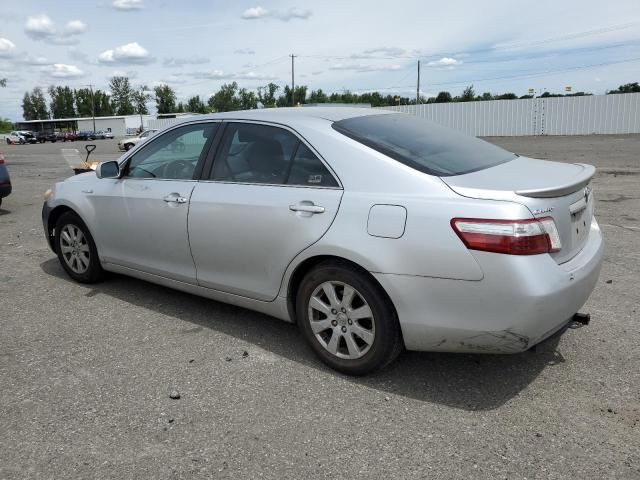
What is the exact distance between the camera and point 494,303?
283 centimetres

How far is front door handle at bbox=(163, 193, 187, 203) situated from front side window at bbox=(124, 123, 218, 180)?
0.53 ft

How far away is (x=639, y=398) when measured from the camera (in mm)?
3082

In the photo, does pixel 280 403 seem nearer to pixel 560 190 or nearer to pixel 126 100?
pixel 560 190

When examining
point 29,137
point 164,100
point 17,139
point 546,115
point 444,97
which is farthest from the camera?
point 164,100

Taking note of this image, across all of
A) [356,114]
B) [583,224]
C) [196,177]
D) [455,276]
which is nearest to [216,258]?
[196,177]

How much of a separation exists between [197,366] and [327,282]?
104 centimetres

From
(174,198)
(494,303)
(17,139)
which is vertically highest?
(17,139)

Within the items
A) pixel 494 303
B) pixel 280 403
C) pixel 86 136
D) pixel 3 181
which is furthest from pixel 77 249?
pixel 86 136

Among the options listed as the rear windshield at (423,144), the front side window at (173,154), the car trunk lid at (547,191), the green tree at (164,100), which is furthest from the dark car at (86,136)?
the car trunk lid at (547,191)

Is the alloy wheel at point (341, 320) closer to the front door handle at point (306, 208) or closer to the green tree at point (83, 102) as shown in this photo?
the front door handle at point (306, 208)

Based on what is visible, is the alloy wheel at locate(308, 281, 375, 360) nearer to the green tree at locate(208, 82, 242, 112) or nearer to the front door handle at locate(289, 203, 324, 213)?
the front door handle at locate(289, 203, 324, 213)

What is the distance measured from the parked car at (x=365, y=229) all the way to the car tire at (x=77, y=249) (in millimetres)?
612

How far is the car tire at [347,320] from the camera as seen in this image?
3.17 meters

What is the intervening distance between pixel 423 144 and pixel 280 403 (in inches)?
72.4
